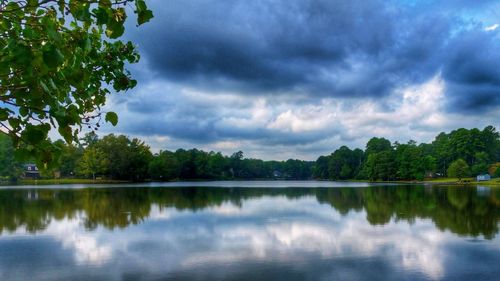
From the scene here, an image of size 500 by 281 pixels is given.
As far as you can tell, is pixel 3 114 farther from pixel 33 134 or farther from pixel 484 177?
pixel 484 177

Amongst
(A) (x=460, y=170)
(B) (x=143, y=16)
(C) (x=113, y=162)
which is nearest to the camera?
(B) (x=143, y=16)

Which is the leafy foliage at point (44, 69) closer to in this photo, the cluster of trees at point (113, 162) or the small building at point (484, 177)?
the cluster of trees at point (113, 162)

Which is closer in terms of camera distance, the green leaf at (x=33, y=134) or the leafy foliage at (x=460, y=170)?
the green leaf at (x=33, y=134)

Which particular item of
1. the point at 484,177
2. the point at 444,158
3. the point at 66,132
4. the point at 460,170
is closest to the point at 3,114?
the point at 66,132

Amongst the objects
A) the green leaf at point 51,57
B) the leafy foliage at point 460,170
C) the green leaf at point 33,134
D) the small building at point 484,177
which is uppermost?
the green leaf at point 51,57

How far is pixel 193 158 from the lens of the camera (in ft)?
506

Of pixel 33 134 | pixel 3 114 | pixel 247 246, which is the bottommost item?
pixel 247 246

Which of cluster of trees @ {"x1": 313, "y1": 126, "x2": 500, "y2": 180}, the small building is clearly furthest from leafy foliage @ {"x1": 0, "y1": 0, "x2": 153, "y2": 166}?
cluster of trees @ {"x1": 313, "y1": 126, "x2": 500, "y2": 180}

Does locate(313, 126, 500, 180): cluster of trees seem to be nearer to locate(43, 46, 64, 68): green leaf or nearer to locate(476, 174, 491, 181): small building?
locate(476, 174, 491, 181): small building

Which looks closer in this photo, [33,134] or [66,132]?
[33,134]

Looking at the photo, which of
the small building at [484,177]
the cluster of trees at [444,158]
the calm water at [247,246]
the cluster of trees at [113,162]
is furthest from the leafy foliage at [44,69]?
the cluster of trees at [444,158]

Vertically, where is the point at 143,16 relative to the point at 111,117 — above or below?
above

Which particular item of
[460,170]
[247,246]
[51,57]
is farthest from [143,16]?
[460,170]

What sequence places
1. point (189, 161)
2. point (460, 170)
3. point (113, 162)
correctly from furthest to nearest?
point (189, 161) < point (113, 162) < point (460, 170)
